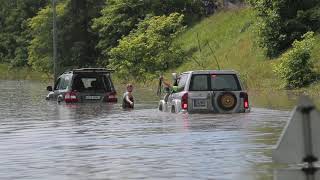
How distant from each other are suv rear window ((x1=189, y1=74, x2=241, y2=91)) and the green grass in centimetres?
1234

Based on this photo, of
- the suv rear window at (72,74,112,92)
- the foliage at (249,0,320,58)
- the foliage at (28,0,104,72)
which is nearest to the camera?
the suv rear window at (72,74,112,92)

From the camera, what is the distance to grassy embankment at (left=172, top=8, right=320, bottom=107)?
123 feet

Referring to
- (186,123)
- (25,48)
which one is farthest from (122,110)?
(25,48)

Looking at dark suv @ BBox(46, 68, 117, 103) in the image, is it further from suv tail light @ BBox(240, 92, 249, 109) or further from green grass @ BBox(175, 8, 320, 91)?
green grass @ BBox(175, 8, 320, 91)

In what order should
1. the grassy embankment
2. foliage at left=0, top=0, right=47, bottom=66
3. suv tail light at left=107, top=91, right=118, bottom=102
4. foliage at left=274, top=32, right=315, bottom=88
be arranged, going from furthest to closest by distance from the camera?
foliage at left=0, top=0, right=47, bottom=66, the grassy embankment, foliage at left=274, top=32, right=315, bottom=88, suv tail light at left=107, top=91, right=118, bottom=102

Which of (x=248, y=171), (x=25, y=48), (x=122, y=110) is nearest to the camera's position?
(x=248, y=171)

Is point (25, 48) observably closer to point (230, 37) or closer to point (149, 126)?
point (230, 37)

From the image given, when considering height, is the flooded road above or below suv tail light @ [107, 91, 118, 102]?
below

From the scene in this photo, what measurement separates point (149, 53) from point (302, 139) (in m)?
45.3

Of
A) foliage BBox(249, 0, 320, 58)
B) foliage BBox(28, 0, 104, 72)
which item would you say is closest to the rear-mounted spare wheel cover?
foliage BBox(249, 0, 320, 58)

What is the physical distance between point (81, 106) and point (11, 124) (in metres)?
6.74

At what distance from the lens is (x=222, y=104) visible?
859 inches

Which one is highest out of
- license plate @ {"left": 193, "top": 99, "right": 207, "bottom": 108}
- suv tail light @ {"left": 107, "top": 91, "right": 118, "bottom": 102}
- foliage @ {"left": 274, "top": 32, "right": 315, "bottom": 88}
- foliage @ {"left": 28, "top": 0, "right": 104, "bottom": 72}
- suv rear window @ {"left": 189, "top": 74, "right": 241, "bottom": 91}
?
foliage @ {"left": 28, "top": 0, "right": 104, "bottom": 72}

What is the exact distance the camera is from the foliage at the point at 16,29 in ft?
326
